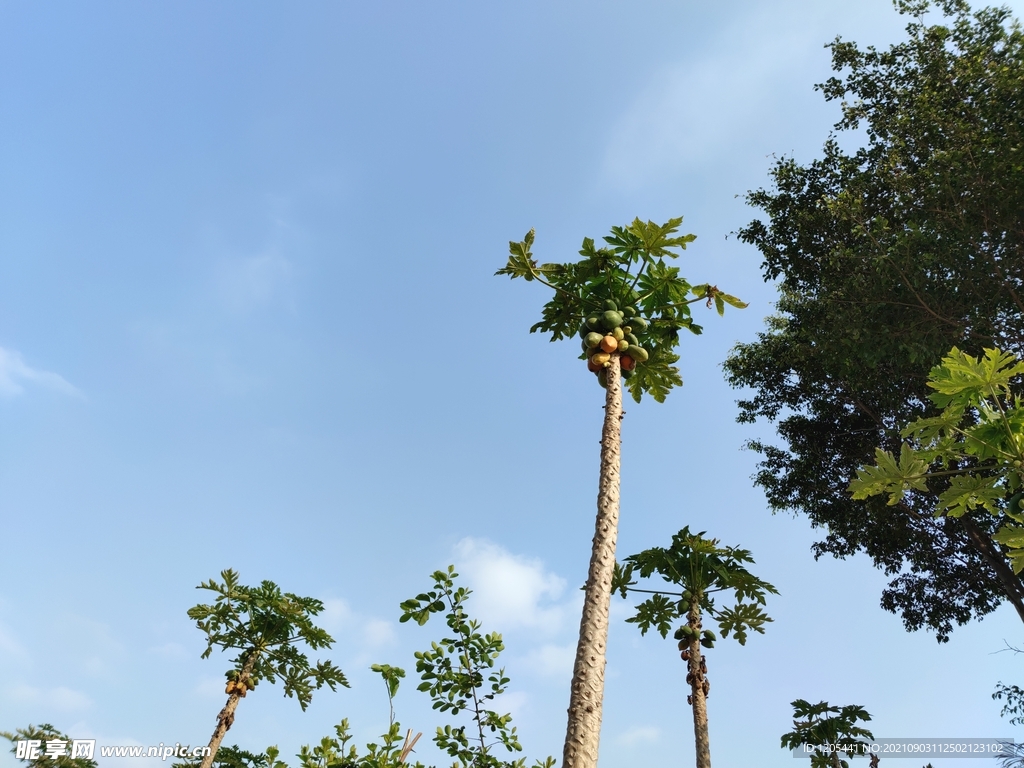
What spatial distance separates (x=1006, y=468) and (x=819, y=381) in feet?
48.6

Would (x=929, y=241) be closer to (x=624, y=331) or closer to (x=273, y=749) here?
(x=624, y=331)

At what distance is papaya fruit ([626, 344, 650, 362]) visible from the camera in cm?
812

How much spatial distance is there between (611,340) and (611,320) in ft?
0.98

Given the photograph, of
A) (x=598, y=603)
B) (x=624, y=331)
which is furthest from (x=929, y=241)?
(x=598, y=603)

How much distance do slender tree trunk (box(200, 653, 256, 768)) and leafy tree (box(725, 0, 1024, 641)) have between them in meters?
14.3

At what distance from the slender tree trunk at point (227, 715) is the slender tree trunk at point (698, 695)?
26.8 feet

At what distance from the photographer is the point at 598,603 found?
6.00 meters

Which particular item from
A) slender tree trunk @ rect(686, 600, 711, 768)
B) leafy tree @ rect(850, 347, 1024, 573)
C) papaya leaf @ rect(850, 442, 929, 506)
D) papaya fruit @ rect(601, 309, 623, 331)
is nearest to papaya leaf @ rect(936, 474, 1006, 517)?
leafy tree @ rect(850, 347, 1024, 573)

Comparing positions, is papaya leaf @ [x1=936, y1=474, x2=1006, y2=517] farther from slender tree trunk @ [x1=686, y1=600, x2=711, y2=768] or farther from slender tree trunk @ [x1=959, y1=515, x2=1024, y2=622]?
slender tree trunk @ [x1=959, y1=515, x2=1024, y2=622]

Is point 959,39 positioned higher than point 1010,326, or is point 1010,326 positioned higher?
point 959,39

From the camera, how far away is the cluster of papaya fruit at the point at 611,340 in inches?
312

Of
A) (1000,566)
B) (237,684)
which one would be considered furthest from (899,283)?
(237,684)

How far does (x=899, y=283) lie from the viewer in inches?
553

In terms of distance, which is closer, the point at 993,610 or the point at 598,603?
the point at 598,603
